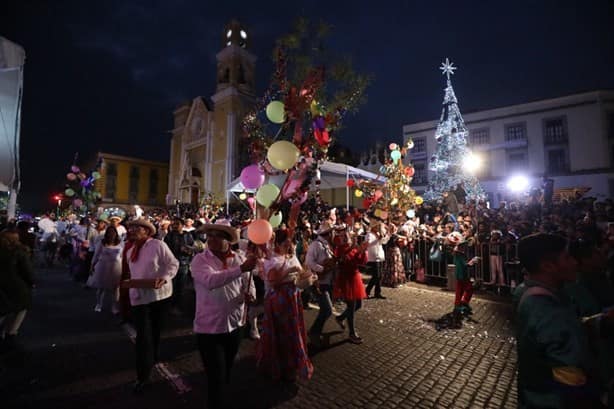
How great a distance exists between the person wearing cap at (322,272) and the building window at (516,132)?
30003mm

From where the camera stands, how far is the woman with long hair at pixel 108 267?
20.9ft

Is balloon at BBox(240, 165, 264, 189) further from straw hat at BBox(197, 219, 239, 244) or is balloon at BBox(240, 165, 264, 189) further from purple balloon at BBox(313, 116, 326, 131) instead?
straw hat at BBox(197, 219, 239, 244)

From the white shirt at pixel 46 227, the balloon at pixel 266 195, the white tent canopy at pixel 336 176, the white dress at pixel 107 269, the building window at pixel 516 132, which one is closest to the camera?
the balloon at pixel 266 195

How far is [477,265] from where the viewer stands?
8.98 metres

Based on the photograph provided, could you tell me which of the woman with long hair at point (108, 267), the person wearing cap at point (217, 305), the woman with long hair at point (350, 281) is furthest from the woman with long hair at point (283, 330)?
the woman with long hair at point (108, 267)

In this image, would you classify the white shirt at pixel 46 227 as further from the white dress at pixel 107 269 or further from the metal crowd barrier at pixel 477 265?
the metal crowd barrier at pixel 477 265

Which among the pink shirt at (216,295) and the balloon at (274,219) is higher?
the balloon at (274,219)

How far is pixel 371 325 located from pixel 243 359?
8.41 feet

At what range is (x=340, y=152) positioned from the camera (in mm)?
32781

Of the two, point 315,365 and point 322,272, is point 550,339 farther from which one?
point 322,272

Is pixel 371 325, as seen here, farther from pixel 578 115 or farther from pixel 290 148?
pixel 578 115

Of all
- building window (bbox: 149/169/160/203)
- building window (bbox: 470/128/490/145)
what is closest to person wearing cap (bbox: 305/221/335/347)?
building window (bbox: 470/128/490/145)

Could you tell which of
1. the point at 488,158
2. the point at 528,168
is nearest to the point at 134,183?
the point at 488,158

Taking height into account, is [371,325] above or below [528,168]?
below
